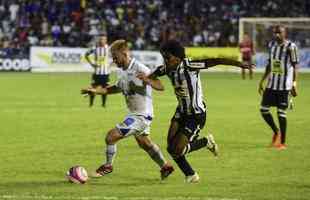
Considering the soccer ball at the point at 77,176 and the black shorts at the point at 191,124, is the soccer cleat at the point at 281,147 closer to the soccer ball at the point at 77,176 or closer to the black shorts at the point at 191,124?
the black shorts at the point at 191,124

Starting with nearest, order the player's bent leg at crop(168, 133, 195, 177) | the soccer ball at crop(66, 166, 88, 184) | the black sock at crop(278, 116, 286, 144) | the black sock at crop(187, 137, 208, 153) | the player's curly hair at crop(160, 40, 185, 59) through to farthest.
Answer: the player's curly hair at crop(160, 40, 185, 59)
the player's bent leg at crop(168, 133, 195, 177)
the soccer ball at crop(66, 166, 88, 184)
the black sock at crop(187, 137, 208, 153)
the black sock at crop(278, 116, 286, 144)

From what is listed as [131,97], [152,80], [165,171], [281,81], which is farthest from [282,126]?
[152,80]

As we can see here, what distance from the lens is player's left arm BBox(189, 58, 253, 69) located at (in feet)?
37.8

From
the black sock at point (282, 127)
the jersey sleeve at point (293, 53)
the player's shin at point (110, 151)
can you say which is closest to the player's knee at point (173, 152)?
the player's shin at point (110, 151)

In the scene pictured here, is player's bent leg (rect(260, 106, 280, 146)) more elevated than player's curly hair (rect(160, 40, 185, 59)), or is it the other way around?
player's curly hair (rect(160, 40, 185, 59))

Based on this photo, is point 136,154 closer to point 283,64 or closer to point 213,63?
point 283,64

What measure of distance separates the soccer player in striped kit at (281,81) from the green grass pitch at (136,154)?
0.55 meters

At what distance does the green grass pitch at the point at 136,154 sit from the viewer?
11461 millimetres

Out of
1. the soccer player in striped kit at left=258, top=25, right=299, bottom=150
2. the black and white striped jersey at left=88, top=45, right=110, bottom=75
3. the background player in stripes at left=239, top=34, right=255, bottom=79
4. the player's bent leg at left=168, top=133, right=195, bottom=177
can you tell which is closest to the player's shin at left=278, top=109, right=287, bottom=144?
the soccer player in striped kit at left=258, top=25, right=299, bottom=150

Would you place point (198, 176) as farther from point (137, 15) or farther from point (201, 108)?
point (137, 15)

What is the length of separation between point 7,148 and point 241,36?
2929cm

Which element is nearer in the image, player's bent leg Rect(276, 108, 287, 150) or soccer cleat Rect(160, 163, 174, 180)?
soccer cleat Rect(160, 163, 174, 180)

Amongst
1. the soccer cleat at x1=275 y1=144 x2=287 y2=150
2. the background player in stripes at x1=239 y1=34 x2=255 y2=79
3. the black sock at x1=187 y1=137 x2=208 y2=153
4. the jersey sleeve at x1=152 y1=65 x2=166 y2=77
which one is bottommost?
the background player in stripes at x1=239 y1=34 x2=255 y2=79

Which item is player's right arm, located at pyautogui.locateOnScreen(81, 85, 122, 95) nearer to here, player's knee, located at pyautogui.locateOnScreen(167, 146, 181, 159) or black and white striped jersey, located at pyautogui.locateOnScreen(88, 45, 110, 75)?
player's knee, located at pyautogui.locateOnScreen(167, 146, 181, 159)
